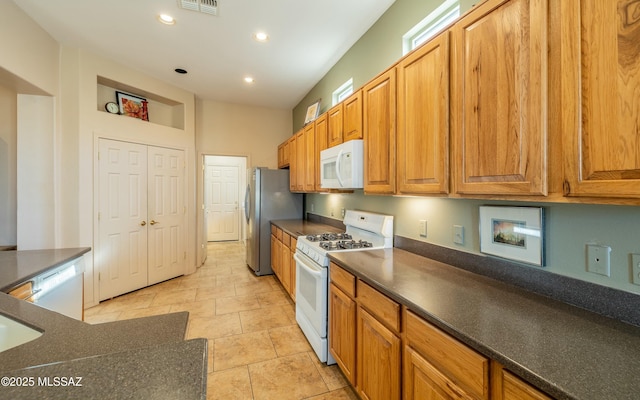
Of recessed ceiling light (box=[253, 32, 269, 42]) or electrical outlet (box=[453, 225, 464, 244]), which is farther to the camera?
recessed ceiling light (box=[253, 32, 269, 42])

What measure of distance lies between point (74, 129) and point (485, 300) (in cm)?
433

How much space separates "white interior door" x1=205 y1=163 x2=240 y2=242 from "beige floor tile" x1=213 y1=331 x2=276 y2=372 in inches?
209

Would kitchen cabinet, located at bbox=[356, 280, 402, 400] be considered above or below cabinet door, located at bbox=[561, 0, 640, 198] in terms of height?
below

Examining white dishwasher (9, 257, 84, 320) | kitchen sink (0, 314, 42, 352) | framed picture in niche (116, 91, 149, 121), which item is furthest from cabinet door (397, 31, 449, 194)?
framed picture in niche (116, 91, 149, 121)

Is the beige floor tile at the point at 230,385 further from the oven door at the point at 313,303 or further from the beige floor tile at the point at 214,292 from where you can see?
the beige floor tile at the point at 214,292

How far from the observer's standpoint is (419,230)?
205cm

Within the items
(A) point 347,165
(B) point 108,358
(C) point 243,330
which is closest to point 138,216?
(C) point 243,330

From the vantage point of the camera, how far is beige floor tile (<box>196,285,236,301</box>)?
3582 mm

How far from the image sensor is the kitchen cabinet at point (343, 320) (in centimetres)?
177

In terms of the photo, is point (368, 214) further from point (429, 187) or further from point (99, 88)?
point (99, 88)

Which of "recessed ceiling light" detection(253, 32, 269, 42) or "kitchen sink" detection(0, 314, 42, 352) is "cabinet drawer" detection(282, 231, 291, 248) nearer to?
"recessed ceiling light" detection(253, 32, 269, 42)

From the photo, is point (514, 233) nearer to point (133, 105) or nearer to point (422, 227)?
point (422, 227)

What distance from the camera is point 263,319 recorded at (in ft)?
9.75

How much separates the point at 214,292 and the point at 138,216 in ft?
4.99
